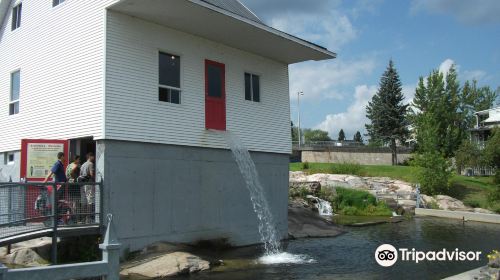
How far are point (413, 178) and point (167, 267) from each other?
32497 millimetres

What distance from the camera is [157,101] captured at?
16.0 metres

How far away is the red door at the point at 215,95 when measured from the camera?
1777 centimetres

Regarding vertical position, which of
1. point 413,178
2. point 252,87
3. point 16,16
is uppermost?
point 16,16

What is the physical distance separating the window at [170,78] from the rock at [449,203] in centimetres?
2489

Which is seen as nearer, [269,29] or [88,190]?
[88,190]

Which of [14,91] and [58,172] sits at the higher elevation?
[14,91]

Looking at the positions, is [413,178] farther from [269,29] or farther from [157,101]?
[157,101]

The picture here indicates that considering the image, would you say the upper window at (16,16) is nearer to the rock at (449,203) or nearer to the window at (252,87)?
the window at (252,87)

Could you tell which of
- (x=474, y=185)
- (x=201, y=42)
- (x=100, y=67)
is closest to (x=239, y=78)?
(x=201, y=42)

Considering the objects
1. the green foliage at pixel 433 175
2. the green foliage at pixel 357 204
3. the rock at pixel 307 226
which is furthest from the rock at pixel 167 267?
the green foliage at pixel 433 175

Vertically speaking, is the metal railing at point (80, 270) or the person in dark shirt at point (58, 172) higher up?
the person in dark shirt at point (58, 172)

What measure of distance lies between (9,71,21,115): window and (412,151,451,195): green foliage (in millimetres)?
29789

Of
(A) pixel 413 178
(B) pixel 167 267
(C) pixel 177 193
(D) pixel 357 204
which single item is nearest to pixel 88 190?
(B) pixel 167 267

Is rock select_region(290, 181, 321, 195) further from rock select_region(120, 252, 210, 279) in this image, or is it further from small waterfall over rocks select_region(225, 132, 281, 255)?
rock select_region(120, 252, 210, 279)
